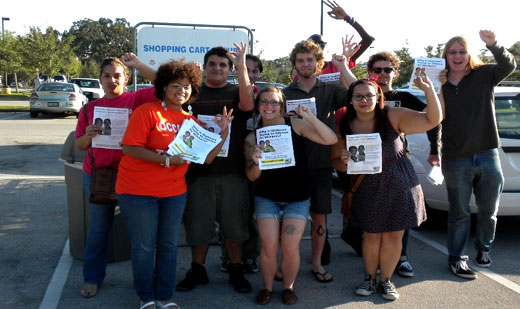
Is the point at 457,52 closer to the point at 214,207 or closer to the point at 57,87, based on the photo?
the point at 214,207

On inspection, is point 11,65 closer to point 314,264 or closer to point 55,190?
point 55,190

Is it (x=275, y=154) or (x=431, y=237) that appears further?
(x=431, y=237)

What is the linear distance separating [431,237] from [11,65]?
40881 mm

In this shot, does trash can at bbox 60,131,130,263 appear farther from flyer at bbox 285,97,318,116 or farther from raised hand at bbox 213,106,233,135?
flyer at bbox 285,97,318,116

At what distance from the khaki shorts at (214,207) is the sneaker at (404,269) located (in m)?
1.53

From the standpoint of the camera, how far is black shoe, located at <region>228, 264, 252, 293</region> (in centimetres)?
398

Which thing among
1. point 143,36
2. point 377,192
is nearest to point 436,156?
point 377,192

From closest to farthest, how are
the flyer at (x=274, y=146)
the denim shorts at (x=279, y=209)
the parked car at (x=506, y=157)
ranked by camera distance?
the flyer at (x=274, y=146)
the denim shorts at (x=279, y=209)
the parked car at (x=506, y=157)

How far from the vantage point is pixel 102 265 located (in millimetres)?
3924

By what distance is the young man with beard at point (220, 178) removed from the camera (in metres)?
3.91

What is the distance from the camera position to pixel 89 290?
383cm

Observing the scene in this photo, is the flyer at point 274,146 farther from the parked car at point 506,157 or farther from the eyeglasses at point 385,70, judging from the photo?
the parked car at point 506,157

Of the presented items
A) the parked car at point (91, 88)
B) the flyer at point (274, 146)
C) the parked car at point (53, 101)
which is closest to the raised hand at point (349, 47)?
the flyer at point (274, 146)

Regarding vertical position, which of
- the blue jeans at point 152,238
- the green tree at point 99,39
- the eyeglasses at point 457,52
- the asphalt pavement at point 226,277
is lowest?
the asphalt pavement at point 226,277
